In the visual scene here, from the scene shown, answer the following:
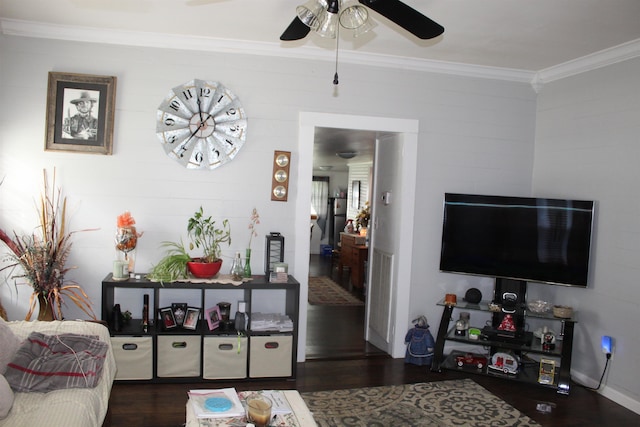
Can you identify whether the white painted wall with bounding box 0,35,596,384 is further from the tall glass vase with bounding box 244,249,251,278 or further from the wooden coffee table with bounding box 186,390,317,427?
the wooden coffee table with bounding box 186,390,317,427

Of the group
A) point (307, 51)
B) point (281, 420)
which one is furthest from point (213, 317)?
point (307, 51)

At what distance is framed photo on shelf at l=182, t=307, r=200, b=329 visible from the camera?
3793 millimetres

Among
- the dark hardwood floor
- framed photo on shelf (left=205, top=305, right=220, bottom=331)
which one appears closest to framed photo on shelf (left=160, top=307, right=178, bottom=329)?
framed photo on shelf (left=205, top=305, right=220, bottom=331)

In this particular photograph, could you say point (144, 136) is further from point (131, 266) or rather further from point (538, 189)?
point (538, 189)

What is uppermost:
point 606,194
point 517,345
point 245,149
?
point 245,149

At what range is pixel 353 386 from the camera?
3850mm

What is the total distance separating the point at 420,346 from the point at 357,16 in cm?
301

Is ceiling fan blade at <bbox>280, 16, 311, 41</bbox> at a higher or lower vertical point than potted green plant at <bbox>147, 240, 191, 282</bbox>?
higher

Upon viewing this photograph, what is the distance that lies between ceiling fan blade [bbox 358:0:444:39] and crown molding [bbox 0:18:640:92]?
1966 millimetres

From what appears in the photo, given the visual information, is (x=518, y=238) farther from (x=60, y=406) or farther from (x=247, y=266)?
(x=60, y=406)

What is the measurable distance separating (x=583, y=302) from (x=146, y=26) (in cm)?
411

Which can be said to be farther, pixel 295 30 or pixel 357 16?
pixel 295 30

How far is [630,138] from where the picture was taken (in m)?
3.79

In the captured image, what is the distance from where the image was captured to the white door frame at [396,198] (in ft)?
13.9
